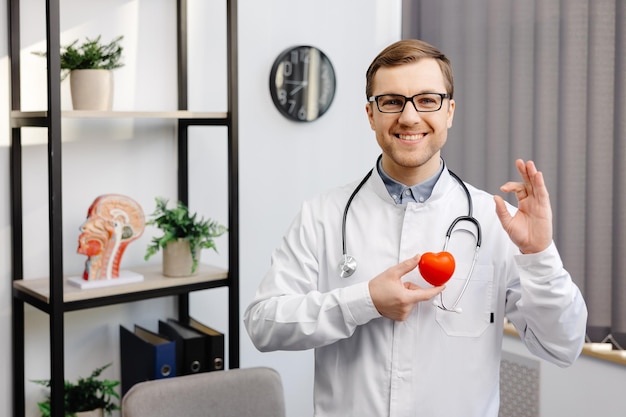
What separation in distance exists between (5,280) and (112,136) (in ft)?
1.89

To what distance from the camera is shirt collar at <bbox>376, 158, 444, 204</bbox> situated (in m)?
1.53

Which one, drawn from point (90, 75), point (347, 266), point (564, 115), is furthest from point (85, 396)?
point (564, 115)

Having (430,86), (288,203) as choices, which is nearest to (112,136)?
(288,203)

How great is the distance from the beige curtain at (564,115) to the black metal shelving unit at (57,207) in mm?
970

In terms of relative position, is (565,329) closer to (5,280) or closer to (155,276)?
(155,276)

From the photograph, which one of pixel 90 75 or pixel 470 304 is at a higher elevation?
pixel 90 75

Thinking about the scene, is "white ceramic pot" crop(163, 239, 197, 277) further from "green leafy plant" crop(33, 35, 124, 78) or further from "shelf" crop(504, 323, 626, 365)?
"shelf" crop(504, 323, 626, 365)

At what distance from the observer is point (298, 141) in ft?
9.43

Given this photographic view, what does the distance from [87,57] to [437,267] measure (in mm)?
1365

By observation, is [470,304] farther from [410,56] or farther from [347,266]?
[410,56]

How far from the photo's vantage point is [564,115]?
94.2 inches

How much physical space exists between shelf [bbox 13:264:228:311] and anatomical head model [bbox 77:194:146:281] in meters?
0.08

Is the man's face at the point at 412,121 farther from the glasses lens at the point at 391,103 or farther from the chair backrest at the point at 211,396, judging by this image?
the chair backrest at the point at 211,396

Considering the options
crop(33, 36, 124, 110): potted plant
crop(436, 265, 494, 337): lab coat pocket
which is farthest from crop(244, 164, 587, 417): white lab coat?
crop(33, 36, 124, 110): potted plant
